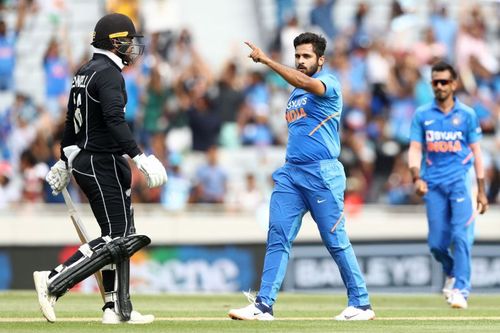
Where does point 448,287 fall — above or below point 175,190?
below

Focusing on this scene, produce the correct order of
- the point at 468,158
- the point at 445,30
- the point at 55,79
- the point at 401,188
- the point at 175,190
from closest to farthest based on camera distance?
the point at 468,158 → the point at 175,190 → the point at 401,188 → the point at 55,79 → the point at 445,30

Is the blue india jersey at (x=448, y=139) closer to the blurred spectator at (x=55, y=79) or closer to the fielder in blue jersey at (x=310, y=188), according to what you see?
the fielder in blue jersey at (x=310, y=188)

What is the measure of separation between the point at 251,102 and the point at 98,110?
38.0 feet

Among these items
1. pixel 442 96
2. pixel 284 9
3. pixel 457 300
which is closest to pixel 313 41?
pixel 442 96

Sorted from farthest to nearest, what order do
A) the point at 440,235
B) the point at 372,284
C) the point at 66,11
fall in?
the point at 66,11 → the point at 372,284 → the point at 440,235

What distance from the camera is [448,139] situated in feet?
43.1

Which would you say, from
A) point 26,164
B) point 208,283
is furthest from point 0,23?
point 208,283

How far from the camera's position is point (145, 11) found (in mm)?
22344

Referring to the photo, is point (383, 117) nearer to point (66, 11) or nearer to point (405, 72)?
point (405, 72)

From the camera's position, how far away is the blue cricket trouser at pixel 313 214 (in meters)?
9.84

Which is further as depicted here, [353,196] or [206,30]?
[206,30]

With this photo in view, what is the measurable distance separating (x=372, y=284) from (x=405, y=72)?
15.7ft

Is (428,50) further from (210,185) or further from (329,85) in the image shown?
(329,85)

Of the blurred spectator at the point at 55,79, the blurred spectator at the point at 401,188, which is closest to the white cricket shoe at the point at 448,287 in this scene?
the blurred spectator at the point at 401,188
